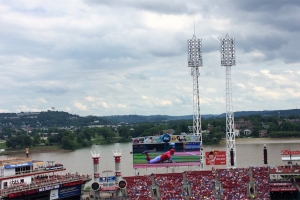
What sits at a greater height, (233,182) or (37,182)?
(37,182)

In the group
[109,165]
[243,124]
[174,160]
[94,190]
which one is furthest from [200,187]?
[243,124]

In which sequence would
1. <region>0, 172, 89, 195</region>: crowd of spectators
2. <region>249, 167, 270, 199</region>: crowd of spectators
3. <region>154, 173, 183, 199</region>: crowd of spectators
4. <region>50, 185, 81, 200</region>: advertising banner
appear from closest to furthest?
<region>0, 172, 89, 195</region>: crowd of spectators
<region>50, 185, 81, 200</region>: advertising banner
<region>249, 167, 270, 199</region>: crowd of spectators
<region>154, 173, 183, 199</region>: crowd of spectators

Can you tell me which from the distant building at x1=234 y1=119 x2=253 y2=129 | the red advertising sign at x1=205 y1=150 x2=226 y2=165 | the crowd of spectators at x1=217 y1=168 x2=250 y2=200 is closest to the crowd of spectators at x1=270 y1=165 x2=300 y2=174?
the crowd of spectators at x1=217 y1=168 x2=250 y2=200

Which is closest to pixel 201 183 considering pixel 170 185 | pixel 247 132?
pixel 170 185

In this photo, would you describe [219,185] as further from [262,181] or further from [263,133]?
[263,133]

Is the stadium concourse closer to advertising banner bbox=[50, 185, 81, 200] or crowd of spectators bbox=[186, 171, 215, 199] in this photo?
crowd of spectators bbox=[186, 171, 215, 199]

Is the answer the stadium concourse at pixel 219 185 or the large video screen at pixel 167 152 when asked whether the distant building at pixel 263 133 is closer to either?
the stadium concourse at pixel 219 185
